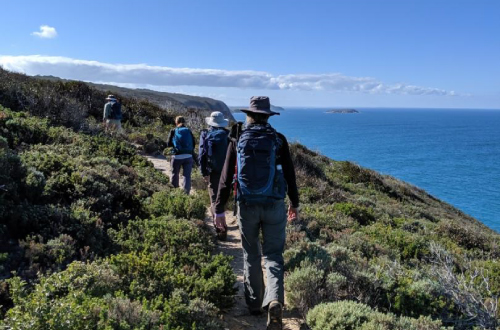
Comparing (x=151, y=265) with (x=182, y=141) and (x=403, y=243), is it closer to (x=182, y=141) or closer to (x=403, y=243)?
(x=182, y=141)

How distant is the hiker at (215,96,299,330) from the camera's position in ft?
12.4

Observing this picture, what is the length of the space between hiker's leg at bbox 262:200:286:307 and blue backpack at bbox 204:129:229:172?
107 inches

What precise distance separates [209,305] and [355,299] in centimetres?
189

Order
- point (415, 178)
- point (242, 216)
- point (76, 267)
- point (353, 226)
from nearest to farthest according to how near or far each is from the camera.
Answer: point (76, 267), point (242, 216), point (353, 226), point (415, 178)

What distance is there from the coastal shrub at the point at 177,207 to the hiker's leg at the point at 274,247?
3103 mm

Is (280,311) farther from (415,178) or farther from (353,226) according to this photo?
(415,178)

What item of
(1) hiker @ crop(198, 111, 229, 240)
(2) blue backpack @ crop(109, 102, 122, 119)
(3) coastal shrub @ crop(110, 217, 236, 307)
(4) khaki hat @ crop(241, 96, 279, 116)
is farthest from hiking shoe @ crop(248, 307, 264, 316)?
(2) blue backpack @ crop(109, 102, 122, 119)

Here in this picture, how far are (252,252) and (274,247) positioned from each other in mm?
247

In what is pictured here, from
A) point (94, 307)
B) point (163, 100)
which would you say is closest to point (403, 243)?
point (94, 307)

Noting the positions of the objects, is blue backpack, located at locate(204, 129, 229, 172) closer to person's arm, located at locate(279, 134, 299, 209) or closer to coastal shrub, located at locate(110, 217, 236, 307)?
coastal shrub, located at locate(110, 217, 236, 307)

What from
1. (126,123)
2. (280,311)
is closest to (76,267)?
(280,311)

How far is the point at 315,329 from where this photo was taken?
3.75m

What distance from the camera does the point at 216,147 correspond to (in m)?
6.51

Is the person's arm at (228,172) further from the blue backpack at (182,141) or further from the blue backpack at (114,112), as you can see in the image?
the blue backpack at (114,112)
